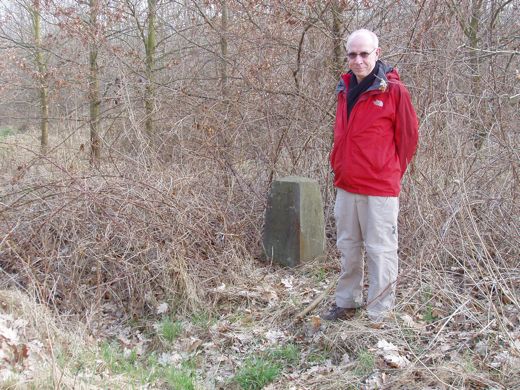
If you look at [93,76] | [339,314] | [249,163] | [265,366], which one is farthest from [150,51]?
[265,366]

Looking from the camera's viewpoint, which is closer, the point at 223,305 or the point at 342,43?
the point at 223,305

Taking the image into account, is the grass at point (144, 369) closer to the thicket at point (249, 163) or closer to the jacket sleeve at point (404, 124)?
the thicket at point (249, 163)

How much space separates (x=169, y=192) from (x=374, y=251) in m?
2.62

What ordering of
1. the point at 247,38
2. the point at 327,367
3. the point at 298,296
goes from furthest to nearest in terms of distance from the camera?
the point at 247,38, the point at 298,296, the point at 327,367

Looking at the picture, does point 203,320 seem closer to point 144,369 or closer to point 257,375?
point 144,369

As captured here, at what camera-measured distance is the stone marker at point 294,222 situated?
18.8 ft

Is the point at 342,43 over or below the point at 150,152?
over

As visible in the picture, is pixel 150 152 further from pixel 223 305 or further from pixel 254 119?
pixel 223 305

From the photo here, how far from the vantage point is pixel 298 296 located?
5.08m

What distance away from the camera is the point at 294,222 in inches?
226

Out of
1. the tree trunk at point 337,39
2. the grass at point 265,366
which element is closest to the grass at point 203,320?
the grass at point 265,366

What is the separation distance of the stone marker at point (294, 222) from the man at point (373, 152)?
1522mm

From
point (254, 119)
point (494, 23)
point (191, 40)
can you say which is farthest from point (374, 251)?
point (191, 40)

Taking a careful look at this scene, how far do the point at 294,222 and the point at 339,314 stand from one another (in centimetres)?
152
